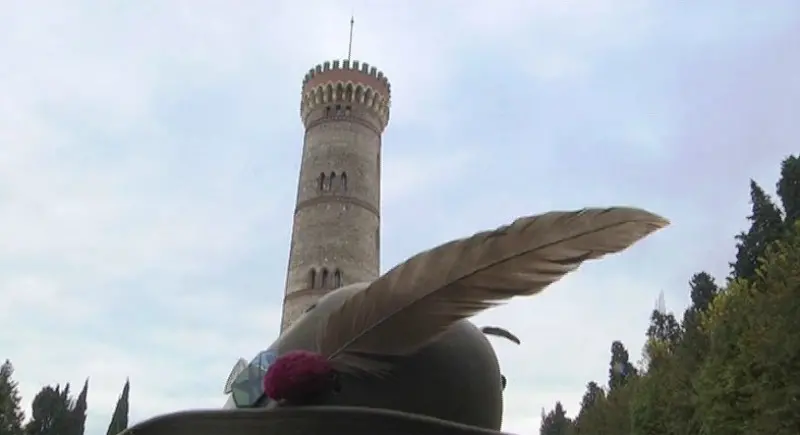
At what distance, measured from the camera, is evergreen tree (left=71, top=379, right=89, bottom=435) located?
43.3m

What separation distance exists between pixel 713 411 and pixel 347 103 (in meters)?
23.2

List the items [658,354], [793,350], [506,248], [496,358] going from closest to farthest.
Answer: [506,248] → [496,358] → [793,350] → [658,354]

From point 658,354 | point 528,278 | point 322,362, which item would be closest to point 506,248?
point 528,278

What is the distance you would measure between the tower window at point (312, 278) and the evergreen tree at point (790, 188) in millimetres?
18223

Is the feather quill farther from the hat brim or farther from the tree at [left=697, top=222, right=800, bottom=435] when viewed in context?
the tree at [left=697, top=222, right=800, bottom=435]

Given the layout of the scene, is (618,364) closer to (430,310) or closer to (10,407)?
(10,407)

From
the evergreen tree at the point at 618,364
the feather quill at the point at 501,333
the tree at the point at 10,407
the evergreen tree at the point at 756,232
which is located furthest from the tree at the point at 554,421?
the feather quill at the point at 501,333

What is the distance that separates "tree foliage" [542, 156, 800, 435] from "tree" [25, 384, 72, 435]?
2687 centimetres

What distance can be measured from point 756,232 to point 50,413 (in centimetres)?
3502

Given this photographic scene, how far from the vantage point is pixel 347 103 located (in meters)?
37.5

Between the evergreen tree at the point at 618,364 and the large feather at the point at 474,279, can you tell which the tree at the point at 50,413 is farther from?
the large feather at the point at 474,279

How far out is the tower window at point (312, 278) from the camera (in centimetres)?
3353

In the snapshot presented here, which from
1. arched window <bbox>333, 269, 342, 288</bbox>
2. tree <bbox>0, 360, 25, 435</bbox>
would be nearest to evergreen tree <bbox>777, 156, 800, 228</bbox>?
arched window <bbox>333, 269, 342, 288</bbox>

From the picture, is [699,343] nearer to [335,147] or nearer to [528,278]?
[335,147]
